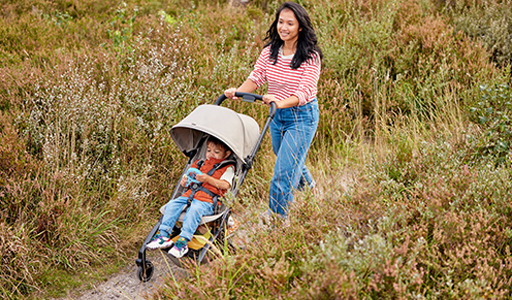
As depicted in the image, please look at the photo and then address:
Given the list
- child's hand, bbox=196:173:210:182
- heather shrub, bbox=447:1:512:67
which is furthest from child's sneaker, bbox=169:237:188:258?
heather shrub, bbox=447:1:512:67

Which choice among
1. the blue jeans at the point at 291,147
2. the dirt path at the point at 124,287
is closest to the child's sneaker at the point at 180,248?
the dirt path at the point at 124,287

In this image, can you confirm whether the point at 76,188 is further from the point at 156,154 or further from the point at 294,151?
the point at 294,151

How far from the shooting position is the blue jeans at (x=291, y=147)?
389 cm

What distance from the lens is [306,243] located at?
3156mm

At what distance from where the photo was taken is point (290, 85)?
12.7 ft

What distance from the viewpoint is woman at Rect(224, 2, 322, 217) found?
3.71 meters

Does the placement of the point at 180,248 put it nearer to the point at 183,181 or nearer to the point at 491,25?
the point at 183,181

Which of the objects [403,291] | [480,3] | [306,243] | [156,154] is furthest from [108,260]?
[480,3]

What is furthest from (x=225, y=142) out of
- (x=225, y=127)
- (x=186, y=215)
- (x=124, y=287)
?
(x=124, y=287)

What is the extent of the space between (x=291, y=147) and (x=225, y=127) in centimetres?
64

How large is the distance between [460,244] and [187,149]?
2298 mm

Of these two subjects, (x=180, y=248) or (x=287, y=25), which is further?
(x=287, y=25)

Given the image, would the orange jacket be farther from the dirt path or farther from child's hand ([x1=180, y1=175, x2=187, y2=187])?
the dirt path

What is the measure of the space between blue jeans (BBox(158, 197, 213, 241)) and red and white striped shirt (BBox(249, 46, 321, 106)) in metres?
1.13
